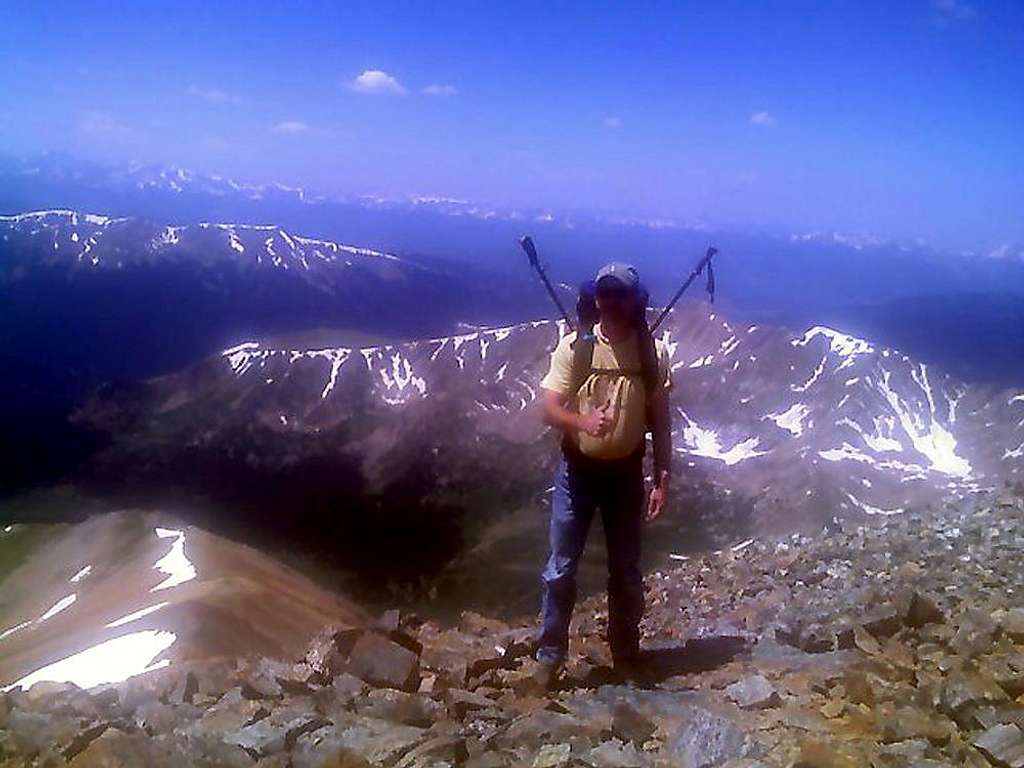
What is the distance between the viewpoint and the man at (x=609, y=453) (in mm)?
10656

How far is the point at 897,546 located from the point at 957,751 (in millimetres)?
13541

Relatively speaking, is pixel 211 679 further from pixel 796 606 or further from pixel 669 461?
pixel 796 606

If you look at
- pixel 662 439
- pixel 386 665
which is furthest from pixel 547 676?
pixel 662 439

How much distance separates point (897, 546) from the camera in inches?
803

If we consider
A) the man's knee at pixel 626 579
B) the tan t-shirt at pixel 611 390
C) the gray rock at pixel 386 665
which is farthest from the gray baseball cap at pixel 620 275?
the gray rock at pixel 386 665

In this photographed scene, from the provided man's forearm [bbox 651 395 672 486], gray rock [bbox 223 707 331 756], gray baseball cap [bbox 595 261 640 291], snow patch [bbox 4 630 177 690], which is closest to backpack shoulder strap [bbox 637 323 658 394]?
man's forearm [bbox 651 395 672 486]

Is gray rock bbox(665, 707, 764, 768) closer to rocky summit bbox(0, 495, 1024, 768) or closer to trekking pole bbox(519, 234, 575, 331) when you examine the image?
rocky summit bbox(0, 495, 1024, 768)

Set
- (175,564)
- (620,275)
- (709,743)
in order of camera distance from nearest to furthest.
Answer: (709,743) < (620,275) < (175,564)

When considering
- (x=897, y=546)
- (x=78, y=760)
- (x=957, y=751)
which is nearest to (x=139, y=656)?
(x=897, y=546)

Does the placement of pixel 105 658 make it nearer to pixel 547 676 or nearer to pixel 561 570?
pixel 547 676

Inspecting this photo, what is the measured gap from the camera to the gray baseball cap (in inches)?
409

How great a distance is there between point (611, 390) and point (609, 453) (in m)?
0.75

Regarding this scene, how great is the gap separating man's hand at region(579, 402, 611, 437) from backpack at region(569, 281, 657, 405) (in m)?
0.37

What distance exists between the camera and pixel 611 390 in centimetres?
1071
